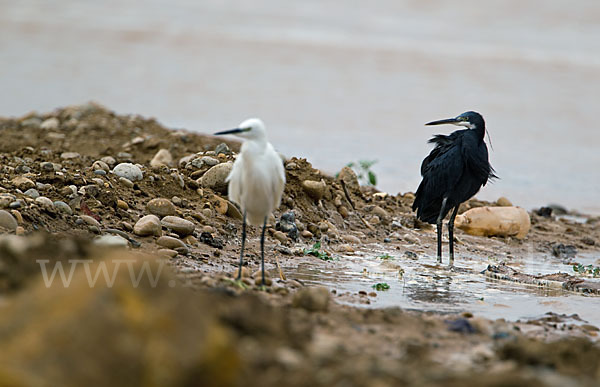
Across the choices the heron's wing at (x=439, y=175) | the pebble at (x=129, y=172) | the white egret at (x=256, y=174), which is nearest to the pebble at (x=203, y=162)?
the pebble at (x=129, y=172)

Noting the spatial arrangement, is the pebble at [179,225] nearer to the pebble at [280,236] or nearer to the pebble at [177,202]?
the pebble at [177,202]

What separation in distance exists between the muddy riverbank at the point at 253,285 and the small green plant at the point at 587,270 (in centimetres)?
9

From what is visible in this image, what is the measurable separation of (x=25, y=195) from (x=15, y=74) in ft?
51.9

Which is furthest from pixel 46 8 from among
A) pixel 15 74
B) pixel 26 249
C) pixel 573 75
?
pixel 26 249

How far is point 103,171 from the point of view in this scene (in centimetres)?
811

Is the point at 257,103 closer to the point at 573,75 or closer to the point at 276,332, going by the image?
the point at 573,75

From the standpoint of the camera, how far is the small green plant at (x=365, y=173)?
10.9 meters

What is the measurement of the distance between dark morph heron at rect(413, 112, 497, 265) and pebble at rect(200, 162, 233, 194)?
231 cm

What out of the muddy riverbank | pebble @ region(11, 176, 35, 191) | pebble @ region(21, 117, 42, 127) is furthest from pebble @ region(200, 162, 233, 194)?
pebble @ region(21, 117, 42, 127)

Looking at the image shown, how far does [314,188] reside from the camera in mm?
8953

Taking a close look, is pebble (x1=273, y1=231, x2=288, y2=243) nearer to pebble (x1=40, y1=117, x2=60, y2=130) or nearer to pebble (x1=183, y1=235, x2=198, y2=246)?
pebble (x1=183, y1=235, x2=198, y2=246)

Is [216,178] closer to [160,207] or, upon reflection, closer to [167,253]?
[160,207]

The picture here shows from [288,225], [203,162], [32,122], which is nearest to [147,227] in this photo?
[288,225]

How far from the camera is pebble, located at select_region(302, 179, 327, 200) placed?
8.96 metres
